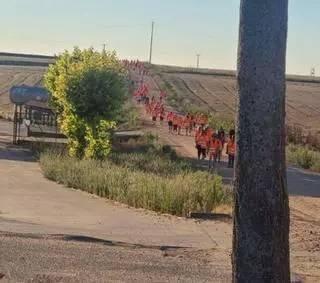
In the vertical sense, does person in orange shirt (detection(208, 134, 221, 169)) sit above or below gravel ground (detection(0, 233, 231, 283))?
above

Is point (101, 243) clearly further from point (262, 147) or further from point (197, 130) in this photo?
point (197, 130)

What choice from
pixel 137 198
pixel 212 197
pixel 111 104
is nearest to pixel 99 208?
pixel 137 198

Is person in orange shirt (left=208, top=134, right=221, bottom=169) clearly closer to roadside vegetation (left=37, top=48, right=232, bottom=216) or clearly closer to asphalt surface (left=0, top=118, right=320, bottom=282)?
roadside vegetation (left=37, top=48, right=232, bottom=216)

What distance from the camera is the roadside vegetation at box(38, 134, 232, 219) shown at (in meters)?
17.8

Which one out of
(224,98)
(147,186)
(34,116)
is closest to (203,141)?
(34,116)

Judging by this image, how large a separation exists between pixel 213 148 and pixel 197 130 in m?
9.20

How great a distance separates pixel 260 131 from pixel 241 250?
2.81 ft

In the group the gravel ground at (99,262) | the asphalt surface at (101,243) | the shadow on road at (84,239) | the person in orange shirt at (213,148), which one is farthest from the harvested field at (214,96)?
the gravel ground at (99,262)

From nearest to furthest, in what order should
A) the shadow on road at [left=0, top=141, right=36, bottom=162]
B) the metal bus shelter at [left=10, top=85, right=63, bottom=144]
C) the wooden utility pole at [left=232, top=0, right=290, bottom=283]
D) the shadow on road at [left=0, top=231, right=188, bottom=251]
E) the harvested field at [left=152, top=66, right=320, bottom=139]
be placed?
the wooden utility pole at [left=232, top=0, right=290, bottom=283] → the shadow on road at [left=0, top=231, right=188, bottom=251] → the shadow on road at [left=0, top=141, right=36, bottom=162] → the metal bus shelter at [left=10, top=85, right=63, bottom=144] → the harvested field at [left=152, top=66, right=320, bottom=139]

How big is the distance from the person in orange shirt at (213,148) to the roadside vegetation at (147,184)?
3825mm

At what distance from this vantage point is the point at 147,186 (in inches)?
749

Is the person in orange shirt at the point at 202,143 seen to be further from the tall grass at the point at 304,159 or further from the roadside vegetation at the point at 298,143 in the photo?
the tall grass at the point at 304,159

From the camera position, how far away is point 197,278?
9500mm

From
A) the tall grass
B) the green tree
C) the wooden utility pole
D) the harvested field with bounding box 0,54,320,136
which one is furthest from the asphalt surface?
the harvested field with bounding box 0,54,320,136
